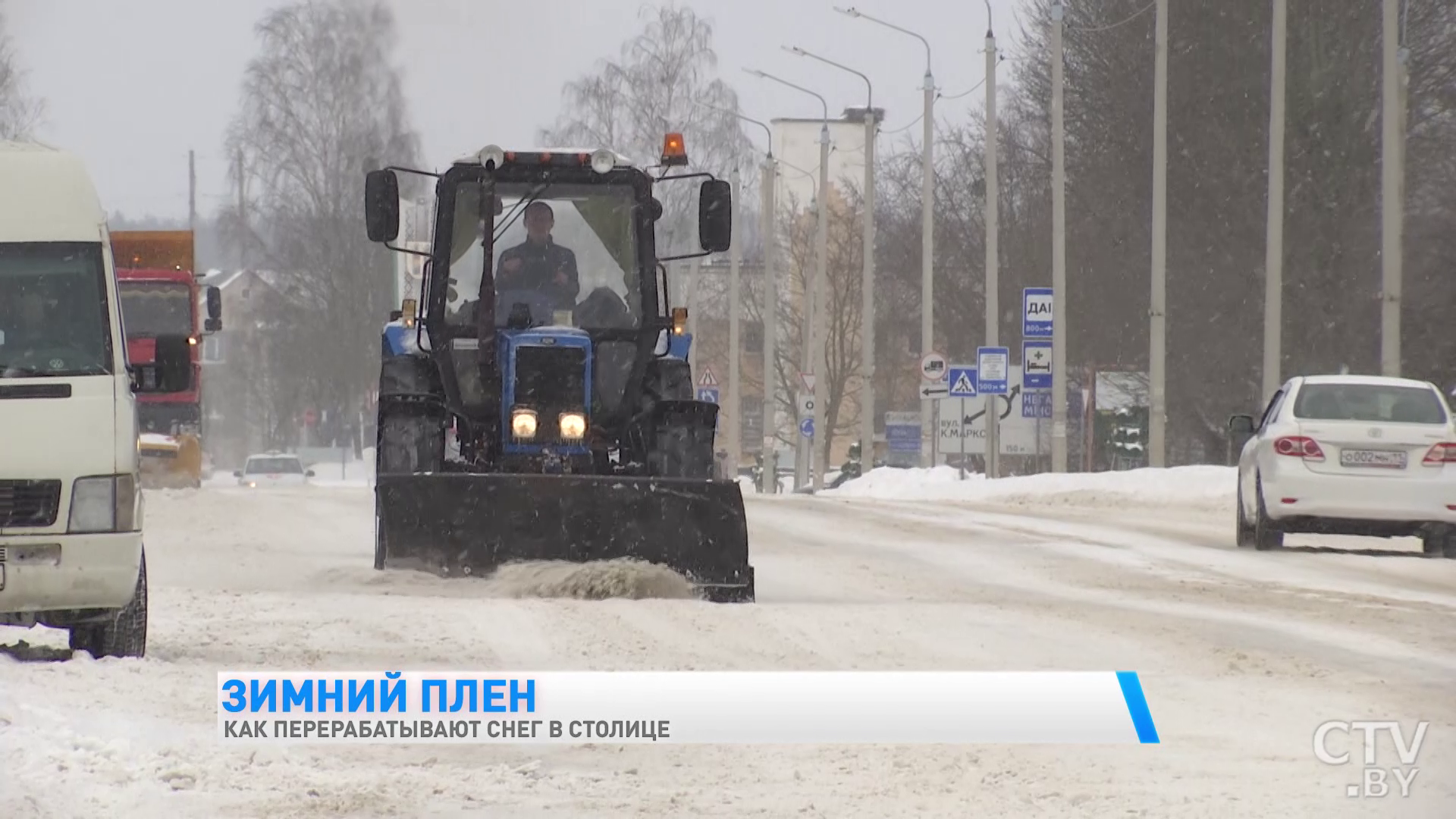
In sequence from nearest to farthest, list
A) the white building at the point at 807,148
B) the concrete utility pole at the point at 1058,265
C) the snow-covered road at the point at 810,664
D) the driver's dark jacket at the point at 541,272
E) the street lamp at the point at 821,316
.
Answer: the snow-covered road at the point at 810,664
the driver's dark jacket at the point at 541,272
the concrete utility pole at the point at 1058,265
the street lamp at the point at 821,316
the white building at the point at 807,148

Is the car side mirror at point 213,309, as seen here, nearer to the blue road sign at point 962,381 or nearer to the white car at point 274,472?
the blue road sign at point 962,381

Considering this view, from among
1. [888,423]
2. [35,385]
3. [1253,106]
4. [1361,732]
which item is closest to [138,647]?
[35,385]

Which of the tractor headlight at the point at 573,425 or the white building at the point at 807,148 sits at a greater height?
the white building at the point at 807,148

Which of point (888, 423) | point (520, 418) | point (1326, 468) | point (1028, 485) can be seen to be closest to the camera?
point (520, 418)

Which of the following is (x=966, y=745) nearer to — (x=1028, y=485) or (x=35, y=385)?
(x=35, y=385)

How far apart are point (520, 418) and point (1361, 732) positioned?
6.92 meters

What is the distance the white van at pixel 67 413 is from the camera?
9.53 meters

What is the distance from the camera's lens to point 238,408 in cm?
11056

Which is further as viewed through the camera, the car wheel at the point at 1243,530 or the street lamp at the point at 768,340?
the street lamp at the point at 768,340

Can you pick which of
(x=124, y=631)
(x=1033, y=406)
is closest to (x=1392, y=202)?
(x=1033, y=406)

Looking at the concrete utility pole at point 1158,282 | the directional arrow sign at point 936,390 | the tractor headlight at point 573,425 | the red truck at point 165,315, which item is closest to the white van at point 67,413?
the tractor headlight at point 573,425

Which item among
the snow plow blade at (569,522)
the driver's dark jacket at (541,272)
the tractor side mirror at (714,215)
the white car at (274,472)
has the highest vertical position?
the tractor side mirror at (714,215)

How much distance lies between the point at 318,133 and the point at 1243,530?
57407 millimetres

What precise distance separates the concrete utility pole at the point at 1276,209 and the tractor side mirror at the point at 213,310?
14.7 metres
